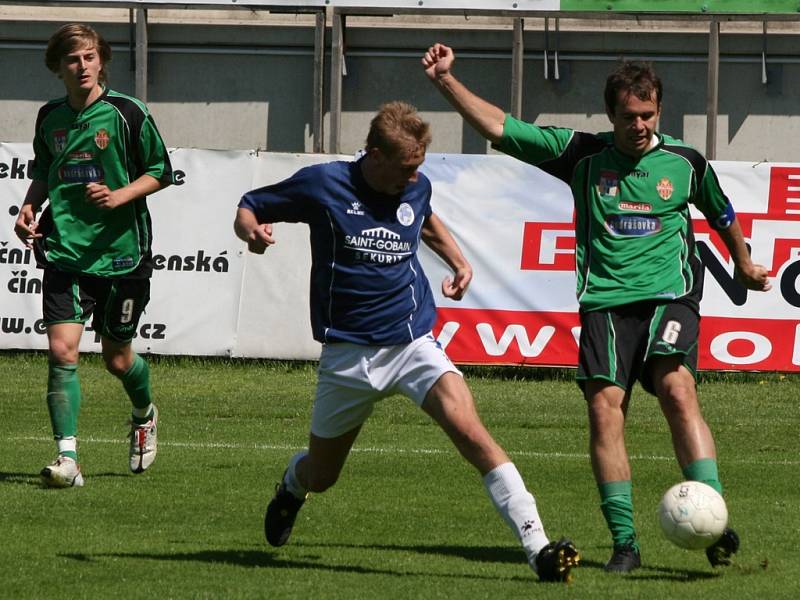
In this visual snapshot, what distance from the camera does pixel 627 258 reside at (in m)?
6.62

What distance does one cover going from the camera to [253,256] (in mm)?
14844

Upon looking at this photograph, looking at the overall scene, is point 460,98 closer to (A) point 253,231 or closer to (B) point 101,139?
(A) point 253,231

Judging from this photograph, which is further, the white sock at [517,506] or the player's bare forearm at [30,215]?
the player's bare forearm at [30,215]

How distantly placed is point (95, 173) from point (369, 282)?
109 inches

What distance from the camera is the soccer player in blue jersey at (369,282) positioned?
20.3 ft

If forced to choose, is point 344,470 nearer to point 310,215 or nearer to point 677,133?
point 310,215

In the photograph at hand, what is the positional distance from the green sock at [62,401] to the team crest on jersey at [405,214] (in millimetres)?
2913

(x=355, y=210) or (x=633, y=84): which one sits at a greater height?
(x=633, y=84)

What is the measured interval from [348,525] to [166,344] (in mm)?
7562

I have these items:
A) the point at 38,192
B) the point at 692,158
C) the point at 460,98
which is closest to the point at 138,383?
the point at 38,192

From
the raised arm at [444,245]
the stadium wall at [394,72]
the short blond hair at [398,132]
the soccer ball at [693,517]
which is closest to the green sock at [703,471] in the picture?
the soccer ball at [693,517]

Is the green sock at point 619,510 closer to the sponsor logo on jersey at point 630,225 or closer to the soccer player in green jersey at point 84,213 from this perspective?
the sponsor logo on jersey at point 630,225

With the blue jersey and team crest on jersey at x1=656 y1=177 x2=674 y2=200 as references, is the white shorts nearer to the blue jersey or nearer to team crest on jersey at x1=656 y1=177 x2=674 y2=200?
the blue jersey

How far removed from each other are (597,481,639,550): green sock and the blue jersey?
0.99 meters
